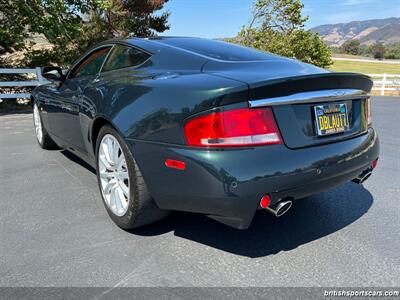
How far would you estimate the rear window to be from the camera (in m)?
3.03

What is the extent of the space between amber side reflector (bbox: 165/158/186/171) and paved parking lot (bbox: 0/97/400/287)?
2.07 ft

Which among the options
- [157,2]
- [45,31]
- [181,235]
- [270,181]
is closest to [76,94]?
[181,235]

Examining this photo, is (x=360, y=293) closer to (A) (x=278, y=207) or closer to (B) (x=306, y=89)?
(A) (x=278, y=207)

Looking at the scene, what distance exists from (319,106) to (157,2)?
20.9 meters

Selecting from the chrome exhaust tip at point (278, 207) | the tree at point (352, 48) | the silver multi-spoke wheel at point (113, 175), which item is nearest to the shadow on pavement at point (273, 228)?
the silver multi-spoke wheel at point (113, 175)

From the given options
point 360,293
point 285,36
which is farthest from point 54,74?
point 285,36

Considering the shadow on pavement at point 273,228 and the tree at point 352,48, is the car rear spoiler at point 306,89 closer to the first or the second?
the shadow on pavement at point 273,228

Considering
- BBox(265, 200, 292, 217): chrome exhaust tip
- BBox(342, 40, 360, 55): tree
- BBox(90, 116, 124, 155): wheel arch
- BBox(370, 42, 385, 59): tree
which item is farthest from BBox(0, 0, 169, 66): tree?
BBox(342, 40, 360, 55): tree

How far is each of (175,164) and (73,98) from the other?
179 centimetres

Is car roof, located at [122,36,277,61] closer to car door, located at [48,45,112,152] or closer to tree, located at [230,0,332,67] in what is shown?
car door, located at [48,45,112,152]

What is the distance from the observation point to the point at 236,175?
6.91 ft

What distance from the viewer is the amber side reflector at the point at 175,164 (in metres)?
2.24

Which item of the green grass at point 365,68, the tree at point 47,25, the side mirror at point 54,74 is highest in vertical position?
the tree at point 47,25

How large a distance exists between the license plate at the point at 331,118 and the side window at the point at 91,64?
2.13m
